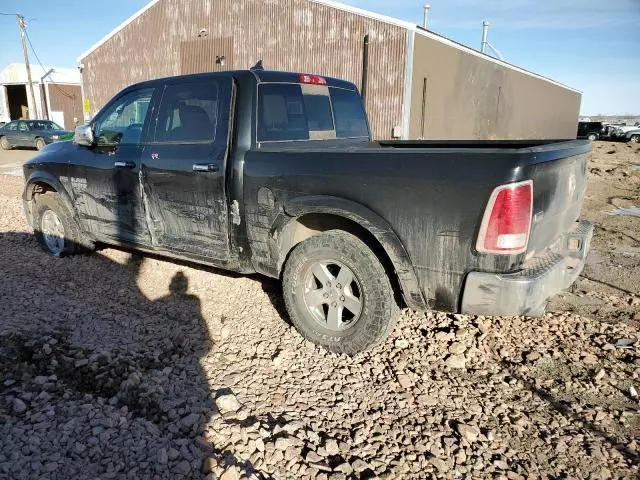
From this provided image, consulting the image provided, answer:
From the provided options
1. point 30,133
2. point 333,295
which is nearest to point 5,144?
point 30,133

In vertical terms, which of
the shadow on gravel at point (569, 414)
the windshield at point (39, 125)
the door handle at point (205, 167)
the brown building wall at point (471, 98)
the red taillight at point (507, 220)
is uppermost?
the brown building wall at point (471, 98)

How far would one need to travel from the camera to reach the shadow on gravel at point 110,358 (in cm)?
239

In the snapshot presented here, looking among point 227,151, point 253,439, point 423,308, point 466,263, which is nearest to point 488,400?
point 423,308

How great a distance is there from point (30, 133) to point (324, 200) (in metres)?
23.1

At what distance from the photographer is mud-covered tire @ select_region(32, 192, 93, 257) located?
5211mm

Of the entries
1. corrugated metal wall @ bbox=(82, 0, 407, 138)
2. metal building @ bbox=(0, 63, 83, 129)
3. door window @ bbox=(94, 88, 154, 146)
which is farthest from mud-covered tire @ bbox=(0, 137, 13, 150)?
door window @ bbox=(94, 88, 154, 146)

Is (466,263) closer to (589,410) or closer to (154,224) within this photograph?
(589,410)

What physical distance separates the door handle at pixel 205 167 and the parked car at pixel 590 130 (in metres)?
41.7

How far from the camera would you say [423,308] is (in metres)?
3.03

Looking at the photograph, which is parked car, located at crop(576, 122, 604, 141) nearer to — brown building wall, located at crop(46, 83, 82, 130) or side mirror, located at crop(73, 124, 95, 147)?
brown building wall, located at crop(46, 83, 82, 130)

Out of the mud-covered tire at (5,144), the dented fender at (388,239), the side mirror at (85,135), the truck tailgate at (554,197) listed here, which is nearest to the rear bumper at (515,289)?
the truck tailgate at (554,197)

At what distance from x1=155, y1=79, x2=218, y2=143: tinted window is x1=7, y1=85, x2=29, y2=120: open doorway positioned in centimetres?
4507

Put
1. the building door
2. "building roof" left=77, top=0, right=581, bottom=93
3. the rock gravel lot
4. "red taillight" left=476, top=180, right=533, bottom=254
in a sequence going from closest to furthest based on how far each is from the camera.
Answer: the rock gravel lot < "red taillight" left=476, top=180, right=533, bottom=254 < "building roof" left=77, top=0, right=581, bottom=93 < the building door

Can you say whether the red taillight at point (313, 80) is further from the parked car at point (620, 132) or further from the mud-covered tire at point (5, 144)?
the parked car at point (620, 132)
